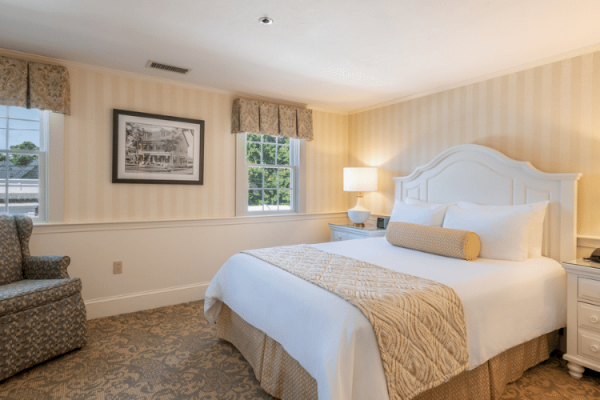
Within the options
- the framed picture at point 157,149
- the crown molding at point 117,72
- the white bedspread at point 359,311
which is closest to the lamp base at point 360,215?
the white bedspread at point 359,311

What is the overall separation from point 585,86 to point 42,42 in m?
4.24

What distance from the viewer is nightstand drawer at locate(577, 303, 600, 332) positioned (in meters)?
2.11

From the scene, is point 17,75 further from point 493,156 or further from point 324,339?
point 493,156

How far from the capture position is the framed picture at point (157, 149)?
3.23 meters

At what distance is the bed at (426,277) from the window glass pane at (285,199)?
1.51m

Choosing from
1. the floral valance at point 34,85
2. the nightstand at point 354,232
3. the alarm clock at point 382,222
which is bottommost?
the nightstand at point 354,232

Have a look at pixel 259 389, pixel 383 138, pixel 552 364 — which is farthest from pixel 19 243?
pixel 552 364

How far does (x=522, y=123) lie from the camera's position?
9.57ft

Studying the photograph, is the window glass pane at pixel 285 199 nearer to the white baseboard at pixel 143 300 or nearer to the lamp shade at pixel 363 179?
the lamp shade at pixel 363 179

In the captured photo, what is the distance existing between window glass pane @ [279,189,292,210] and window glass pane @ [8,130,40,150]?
2559 mm

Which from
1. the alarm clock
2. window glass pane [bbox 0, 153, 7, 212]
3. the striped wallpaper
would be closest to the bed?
the alarm clock

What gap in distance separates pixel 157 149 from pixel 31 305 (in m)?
1.76

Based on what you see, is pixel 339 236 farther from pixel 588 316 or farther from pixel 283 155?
pixel 588 316

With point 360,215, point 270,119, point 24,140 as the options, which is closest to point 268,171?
point 270,119
